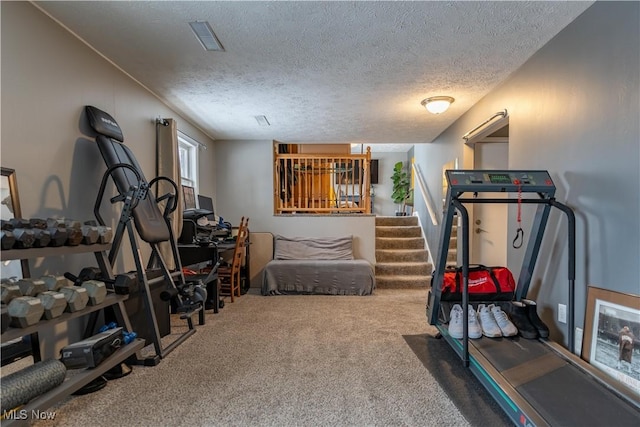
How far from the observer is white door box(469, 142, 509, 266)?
4129mm

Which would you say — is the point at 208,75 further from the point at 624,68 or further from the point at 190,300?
the point at 624,68

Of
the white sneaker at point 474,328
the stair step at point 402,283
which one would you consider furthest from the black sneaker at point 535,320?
the stair step at point 402,283

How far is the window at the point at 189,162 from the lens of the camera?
474cm

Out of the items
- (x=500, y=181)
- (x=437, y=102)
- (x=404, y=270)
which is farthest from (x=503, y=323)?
Answer: (x=404, y=270)

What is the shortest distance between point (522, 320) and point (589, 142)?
1.25 m

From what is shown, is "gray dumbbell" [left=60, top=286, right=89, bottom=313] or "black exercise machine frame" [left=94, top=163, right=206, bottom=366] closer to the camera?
"gray dumbbell" [left=60, top=286, right=89, bottom=313]

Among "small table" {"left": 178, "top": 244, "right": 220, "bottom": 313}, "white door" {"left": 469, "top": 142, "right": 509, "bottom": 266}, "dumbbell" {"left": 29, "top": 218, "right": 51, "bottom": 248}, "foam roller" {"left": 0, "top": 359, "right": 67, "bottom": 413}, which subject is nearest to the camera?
"foam roller" {"left": 0, "top": 359, "right": 67, "bottom": 413}

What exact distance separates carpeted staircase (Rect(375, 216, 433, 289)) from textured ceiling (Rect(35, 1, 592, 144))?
2431 millimetres

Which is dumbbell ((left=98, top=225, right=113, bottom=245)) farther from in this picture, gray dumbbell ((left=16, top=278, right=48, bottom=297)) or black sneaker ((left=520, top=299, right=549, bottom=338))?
black sneaker ((left=520, top=299, right=549, bottom=338))

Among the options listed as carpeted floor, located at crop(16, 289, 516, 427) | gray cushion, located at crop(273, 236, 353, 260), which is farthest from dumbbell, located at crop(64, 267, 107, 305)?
gray cushion, located at crop(273, 236, 353, 260)

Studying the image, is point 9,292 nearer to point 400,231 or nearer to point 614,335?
point 614,335

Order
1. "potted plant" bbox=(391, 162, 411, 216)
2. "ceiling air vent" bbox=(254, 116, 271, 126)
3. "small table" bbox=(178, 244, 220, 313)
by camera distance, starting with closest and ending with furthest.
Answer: "small table" bbox=(178, 244, 220, 313) → "ceiling air vent" bbox=(254, 116, 271, 126) → "potted plant" bbox=(391, 162, 411, 216)

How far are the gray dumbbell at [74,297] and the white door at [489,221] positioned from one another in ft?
13.0

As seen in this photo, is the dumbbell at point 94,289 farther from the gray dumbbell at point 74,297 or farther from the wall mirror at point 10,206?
the wall mirror at point 10,206
